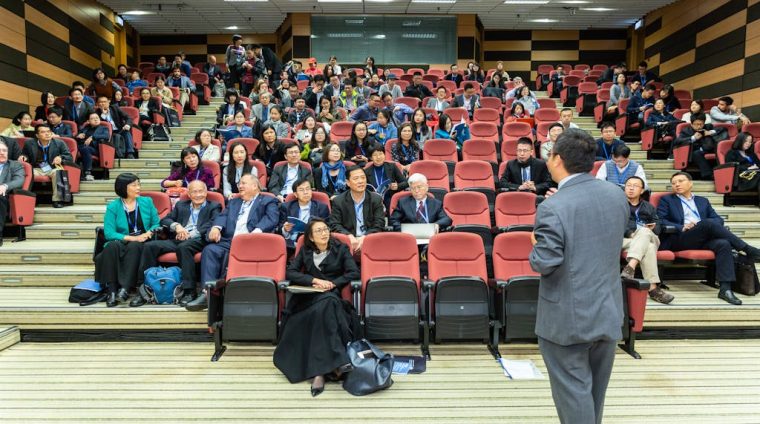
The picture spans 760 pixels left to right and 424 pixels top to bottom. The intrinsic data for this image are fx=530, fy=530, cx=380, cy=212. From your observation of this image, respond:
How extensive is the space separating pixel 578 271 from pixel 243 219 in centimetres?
306

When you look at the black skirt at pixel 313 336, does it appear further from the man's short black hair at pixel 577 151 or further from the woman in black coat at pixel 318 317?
the man's short black hair at pixel 577 151

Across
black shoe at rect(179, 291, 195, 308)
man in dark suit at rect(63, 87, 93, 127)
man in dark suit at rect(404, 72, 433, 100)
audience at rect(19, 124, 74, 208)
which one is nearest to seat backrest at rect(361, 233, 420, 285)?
black shoe at rect(179, 291, 195, 308)

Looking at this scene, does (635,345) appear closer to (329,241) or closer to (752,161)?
(329,241)

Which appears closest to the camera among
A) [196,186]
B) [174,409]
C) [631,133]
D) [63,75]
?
[174,409]

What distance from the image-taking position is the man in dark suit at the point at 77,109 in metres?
7.02

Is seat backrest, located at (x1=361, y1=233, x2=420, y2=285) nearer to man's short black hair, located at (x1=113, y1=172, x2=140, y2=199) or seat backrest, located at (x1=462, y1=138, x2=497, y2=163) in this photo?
man's short black hair, located at (x1=113, y1=172, x2=140, y2=199)

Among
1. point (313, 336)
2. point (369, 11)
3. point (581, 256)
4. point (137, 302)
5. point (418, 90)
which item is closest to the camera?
point (581, 256)

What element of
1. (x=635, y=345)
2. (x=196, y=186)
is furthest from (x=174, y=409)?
(x=635, y=345)

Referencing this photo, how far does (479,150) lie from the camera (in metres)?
6.02

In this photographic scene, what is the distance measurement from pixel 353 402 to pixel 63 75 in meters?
9.57

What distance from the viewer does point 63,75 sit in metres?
9.68

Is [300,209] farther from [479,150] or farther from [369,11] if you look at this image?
[369,11]

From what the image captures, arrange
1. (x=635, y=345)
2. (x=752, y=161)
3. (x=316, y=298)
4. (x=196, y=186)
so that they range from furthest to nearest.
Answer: (x=752, y=161) → (x=196, y=186) → (x=635, y=345) → (x=316, y=298)

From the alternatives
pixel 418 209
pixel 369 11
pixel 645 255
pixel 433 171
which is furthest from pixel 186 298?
pixel 369 11
